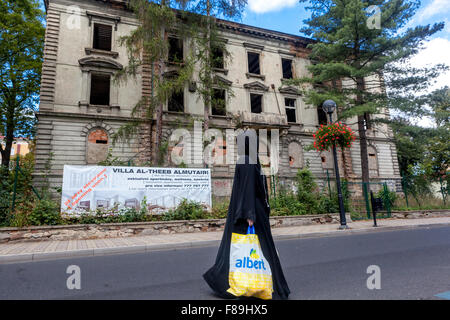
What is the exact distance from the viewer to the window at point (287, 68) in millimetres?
27216

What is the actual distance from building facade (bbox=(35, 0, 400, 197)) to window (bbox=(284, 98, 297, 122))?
4.3 inches

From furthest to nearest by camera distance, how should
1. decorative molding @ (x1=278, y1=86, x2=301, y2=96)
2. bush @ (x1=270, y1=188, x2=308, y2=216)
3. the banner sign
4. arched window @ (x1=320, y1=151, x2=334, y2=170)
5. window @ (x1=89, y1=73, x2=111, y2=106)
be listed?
1. decorative molding @ (x1=278, y1=86, x2=301, y2=96)
2. arched window @ (x1=320, y1=151, x2=334, y2=170)
3. window @ (x1=89, y1=73, x2=111, y2=106)
4. bush @ (x1=270, y1=188, x2=308, y2=216)
5. the banner sign

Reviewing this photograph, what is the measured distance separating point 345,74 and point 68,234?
21652mm

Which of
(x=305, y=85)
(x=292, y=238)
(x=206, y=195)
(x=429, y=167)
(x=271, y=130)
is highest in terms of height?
(x=305, y=85)

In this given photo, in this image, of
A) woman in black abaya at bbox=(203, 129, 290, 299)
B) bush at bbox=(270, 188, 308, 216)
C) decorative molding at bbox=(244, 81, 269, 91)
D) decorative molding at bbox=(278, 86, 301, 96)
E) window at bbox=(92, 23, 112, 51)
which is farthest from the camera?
decorative molding at bbox=(278, 86, 301, 96)

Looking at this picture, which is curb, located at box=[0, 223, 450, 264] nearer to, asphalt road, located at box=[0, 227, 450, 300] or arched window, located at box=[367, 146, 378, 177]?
asphalt road, located at box=[0, 227, 450, 300]

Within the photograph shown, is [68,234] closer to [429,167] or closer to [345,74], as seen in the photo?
[345,74]

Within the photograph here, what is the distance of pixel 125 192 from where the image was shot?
10461mm

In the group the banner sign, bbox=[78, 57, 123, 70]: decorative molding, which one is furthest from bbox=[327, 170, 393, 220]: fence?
bbox=[78, 57, 123, 70]: decorative molding

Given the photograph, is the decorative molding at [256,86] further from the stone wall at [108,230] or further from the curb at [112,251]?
the curb at [112,251]

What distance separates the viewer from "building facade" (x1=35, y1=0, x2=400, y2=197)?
18703 mm

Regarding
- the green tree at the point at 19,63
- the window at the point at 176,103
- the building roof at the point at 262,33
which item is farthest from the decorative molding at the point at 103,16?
the building roof at the point at 262,33

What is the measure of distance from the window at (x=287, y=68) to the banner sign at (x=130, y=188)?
63.0 feet

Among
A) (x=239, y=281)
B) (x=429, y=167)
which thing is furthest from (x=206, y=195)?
(x=429, y=167)
